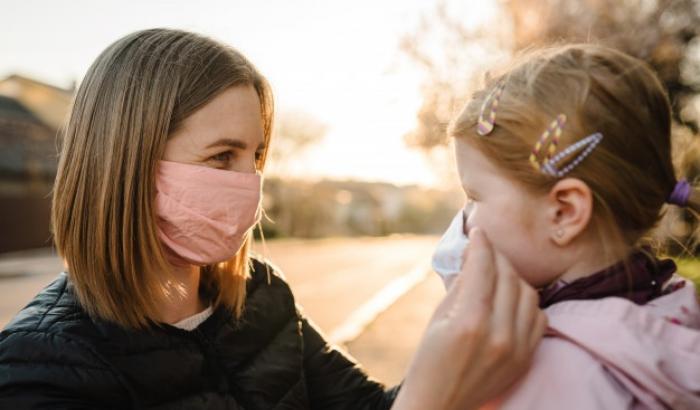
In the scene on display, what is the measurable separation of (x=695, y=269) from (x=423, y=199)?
65527 mm

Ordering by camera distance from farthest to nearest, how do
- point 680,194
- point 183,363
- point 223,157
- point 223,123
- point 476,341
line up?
1. point 223,157
2. point 223,123
3. point 183,363
4. point 680,194
5. point 476,341

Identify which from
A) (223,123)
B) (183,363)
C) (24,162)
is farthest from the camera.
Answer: (24,162)

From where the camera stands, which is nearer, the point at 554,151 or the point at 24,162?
the point at 554,151

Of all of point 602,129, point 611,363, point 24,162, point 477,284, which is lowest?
point 24,162

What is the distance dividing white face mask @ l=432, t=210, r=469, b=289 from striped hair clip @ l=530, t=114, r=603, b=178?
26 centimetres

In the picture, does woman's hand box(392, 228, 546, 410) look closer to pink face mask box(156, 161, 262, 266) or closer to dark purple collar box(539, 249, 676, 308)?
dark purple collar box(539, 249, 676, 308)

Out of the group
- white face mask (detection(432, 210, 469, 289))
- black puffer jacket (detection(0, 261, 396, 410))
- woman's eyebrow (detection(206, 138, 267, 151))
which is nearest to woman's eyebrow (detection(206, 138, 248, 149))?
woman's eyebrow (detection(206, 138, 267, 151))

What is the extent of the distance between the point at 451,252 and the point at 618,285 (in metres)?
0.37

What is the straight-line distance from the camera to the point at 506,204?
134 centimetres

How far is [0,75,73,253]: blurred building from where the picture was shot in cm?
2125

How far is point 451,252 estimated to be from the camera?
1461 mm

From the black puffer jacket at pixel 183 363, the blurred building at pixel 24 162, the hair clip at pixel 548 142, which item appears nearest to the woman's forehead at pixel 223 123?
the black puffer jacket at pixel 183 363

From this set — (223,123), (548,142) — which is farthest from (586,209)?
(223,123)

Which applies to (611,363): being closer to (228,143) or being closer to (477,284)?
(477,284)
